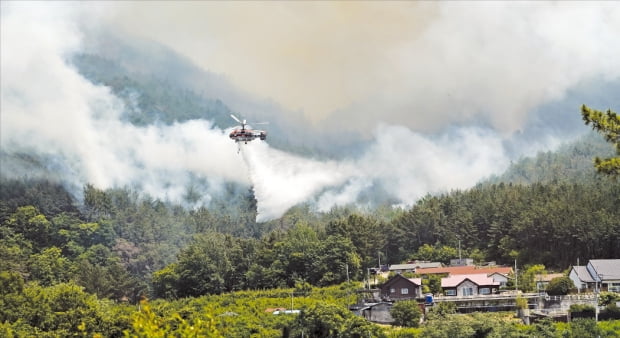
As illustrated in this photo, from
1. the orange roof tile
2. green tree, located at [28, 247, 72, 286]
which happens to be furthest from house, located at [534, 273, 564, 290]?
green tree, located at [28, 247, 72, 286]

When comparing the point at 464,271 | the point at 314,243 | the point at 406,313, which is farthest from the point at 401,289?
the point at 314,243

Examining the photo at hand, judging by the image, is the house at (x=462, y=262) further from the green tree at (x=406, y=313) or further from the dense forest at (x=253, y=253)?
the green tree at (x=406, y=313)

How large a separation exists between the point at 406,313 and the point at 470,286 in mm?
8182

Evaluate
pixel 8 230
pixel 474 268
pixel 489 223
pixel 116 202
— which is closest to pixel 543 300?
pixel 474 268

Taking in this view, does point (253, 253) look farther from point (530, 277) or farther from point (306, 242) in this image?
point (530, 277)

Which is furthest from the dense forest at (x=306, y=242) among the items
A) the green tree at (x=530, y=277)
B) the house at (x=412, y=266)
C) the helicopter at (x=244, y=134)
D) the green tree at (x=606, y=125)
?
the green tree at (x=606, y=125)

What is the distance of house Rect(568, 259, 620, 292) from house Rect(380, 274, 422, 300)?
36.6 feet

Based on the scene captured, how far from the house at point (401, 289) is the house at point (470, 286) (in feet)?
6.78

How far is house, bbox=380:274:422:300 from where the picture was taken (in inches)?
2393

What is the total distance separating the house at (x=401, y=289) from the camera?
6078cm

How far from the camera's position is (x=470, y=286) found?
6097 centimetres

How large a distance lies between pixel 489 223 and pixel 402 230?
9702 mm

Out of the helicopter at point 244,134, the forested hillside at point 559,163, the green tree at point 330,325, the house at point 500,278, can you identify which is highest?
the forested hillside at point 559,163

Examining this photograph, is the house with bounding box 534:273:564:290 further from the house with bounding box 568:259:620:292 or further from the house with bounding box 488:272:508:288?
the house with bounding box 488:272:508:288
